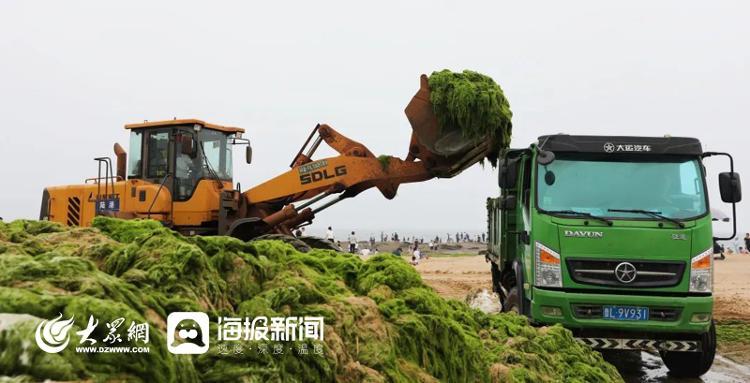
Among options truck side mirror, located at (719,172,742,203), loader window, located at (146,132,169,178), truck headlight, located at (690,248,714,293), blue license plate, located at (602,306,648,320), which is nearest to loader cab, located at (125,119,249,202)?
loader window, located at (146,132,169,178)

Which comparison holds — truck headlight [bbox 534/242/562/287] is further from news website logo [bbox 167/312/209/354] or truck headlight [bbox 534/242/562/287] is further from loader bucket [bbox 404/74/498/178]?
news website logo [bbox 167/312/209/354]

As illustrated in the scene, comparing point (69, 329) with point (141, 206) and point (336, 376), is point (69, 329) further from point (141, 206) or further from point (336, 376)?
point (141, 206)

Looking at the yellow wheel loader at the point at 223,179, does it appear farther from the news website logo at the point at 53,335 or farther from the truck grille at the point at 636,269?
the news website logo at the point at 53,335

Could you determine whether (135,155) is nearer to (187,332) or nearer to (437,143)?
(437,143)

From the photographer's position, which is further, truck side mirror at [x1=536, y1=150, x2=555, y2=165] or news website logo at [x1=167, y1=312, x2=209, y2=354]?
truck side mirror at [x1=536, y1=150, x2=555, y2=165]

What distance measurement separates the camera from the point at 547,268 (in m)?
6.84

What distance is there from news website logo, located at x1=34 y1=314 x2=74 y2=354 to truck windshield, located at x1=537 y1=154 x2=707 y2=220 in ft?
18.9

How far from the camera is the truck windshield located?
6941 millimetres

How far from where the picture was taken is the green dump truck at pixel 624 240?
22.1 feet

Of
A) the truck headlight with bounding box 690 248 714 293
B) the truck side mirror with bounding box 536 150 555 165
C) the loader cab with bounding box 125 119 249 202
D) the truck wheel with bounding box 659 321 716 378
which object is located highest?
the loader cab with bounding box 125 119 249 202

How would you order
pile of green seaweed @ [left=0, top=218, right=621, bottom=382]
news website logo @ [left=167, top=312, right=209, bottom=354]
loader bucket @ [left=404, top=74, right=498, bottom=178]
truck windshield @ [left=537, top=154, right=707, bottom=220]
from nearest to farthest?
pile of green seaweed @ [left=0, top=218, right=621, bottom=382] → news website logo @ [left=167, top=312, right=209, bottom=354] → truck windshield @ [left=537, top=154, right=707, bottom=220] → loader bucket @ [left=404, top=74, right=498, bottom=178]

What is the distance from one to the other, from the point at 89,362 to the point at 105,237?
5.49ft

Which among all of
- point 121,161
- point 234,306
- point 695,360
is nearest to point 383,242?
point 121,161

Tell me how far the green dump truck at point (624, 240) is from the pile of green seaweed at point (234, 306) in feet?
6.26
